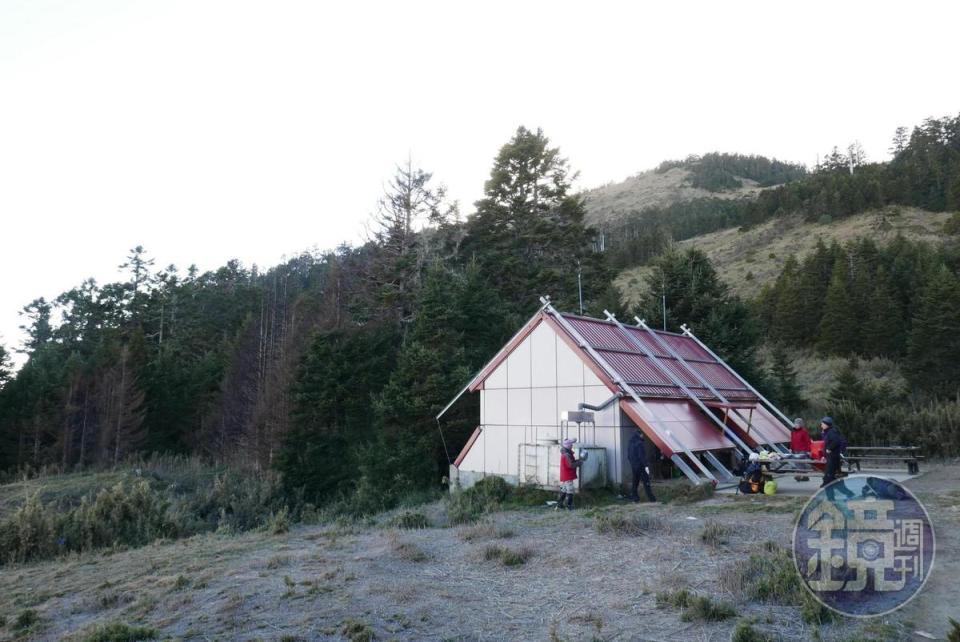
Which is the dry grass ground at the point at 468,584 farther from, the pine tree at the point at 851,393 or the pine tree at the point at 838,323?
the pine tree at the point at 838,323

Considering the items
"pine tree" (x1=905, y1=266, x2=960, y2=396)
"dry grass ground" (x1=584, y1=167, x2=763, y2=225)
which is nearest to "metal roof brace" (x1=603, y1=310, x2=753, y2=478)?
"pine tree" (x1=905, y1=266, x2=960, y2=396)

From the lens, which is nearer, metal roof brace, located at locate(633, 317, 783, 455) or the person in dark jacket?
the person in dark jacket

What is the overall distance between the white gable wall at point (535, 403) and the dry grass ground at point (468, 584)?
143 inches

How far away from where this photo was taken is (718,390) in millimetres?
20688

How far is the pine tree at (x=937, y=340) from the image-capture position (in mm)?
35906

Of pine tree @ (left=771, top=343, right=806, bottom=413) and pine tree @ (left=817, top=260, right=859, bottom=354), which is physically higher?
pine tree @ (left=817, top=260, right=859, bottom=354)

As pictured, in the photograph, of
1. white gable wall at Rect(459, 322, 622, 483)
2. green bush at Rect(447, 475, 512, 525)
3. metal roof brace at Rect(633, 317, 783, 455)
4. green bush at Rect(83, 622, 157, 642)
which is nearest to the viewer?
green bush at Rect(83, 622, 157, 642)

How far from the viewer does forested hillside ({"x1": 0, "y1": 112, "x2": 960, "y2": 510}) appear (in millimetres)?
27562

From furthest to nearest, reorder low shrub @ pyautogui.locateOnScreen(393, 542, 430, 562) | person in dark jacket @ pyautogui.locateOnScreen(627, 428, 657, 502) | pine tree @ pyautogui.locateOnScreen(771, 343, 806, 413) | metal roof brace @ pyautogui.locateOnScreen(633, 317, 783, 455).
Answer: pine tree @ pyautogui.locateOnScreen(771, 343, 806, 413), metal roof brace @ pyautogui.locateOnScreen(633, 317, 783, 455), person in dark jacket @ pyautogui.locateOnScreen(627, 428, 657, 502), low shrub @ pyautogui.locateOnScreen(393, 542, 430, 562)

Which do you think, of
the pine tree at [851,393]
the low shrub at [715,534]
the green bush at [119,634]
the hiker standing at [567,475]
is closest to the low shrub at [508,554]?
the low shrub at [715,534]

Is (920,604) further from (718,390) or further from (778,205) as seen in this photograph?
(778,205)

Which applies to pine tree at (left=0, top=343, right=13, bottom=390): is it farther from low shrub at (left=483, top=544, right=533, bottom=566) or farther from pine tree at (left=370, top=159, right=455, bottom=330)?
low shrub at (left=483, top=544, right=533, bottom=566)

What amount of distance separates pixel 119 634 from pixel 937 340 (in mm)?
41786

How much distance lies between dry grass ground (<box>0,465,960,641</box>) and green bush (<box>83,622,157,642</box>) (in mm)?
267
